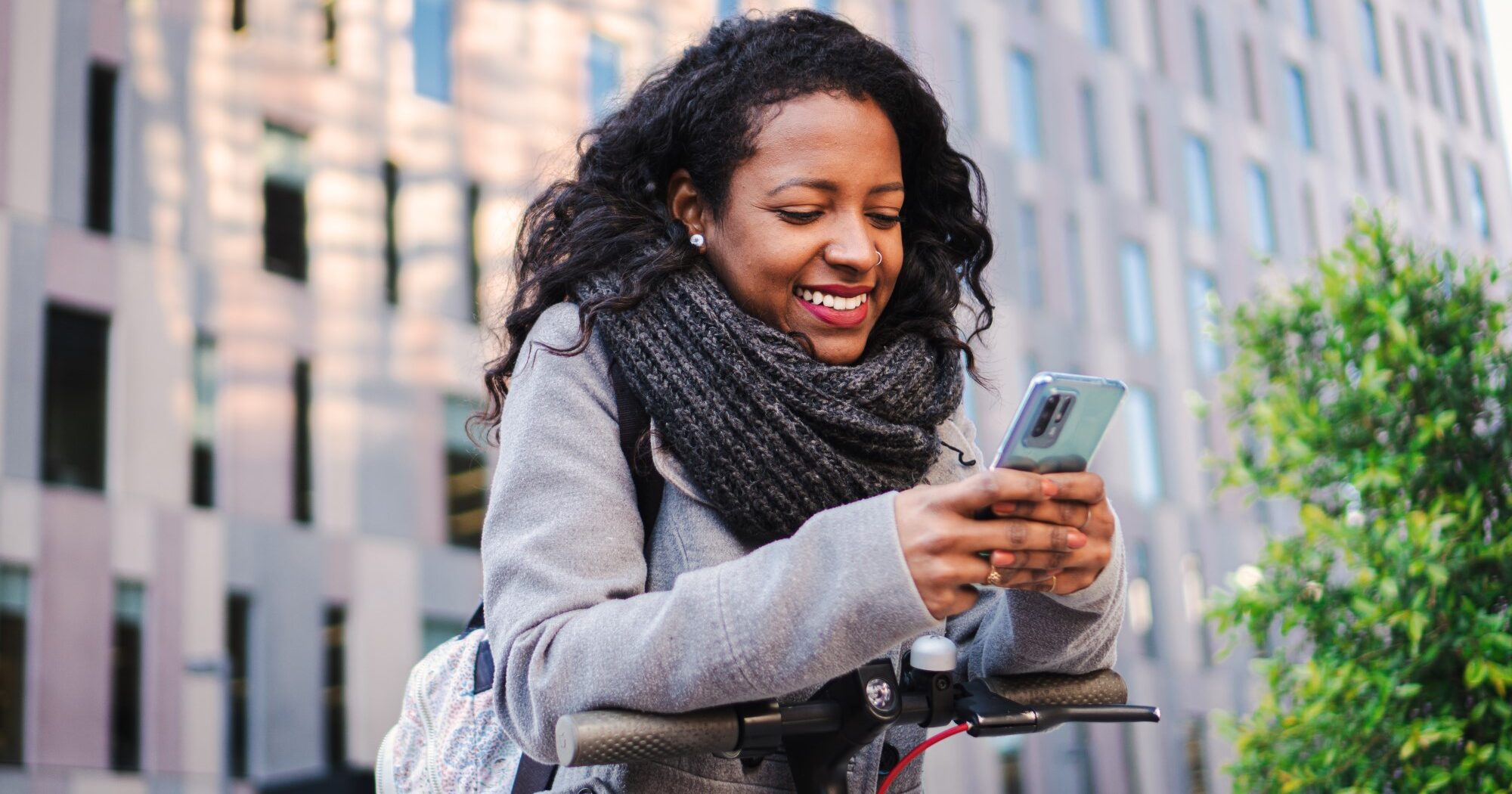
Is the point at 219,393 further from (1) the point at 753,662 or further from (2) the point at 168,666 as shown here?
(1) the point at 753,662

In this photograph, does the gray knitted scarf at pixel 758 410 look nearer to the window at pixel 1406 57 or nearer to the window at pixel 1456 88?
the window at pixel 1406 57

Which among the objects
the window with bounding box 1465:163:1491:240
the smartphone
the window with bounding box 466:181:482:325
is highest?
the window with bounding box 1465:163:1491:240

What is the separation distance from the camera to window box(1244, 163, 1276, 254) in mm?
30234

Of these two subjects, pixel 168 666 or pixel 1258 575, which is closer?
pixel 1258 575

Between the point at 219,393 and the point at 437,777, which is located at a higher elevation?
the point at 219,393

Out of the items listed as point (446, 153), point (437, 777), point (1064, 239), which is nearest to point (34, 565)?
point (446, 153)

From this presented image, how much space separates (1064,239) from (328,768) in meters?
15.1

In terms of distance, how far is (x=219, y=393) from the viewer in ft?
49.3

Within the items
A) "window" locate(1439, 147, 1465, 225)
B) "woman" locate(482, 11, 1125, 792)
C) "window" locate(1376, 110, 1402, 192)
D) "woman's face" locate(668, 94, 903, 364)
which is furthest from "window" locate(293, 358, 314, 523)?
"window" locate(1439, 147, 1465, 225)

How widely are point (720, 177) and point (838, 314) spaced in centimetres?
28

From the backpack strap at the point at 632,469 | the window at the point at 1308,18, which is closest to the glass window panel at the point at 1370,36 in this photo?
the window at the point at 1308,18

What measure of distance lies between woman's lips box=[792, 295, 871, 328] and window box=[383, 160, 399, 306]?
14909mm

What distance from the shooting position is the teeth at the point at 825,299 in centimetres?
225

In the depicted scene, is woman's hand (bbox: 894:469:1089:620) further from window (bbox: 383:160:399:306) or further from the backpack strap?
window (bbox: 383:160:399:306)
